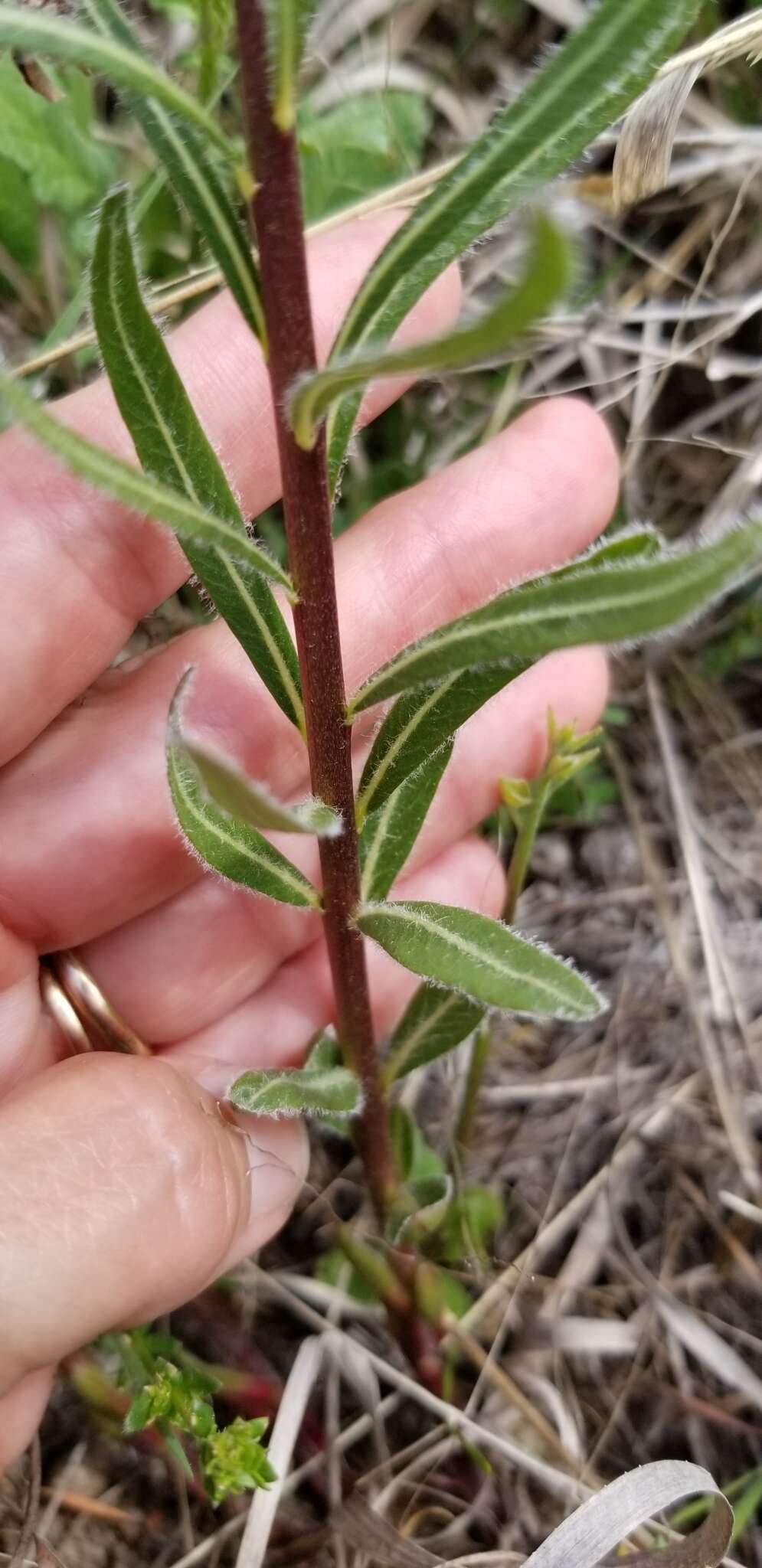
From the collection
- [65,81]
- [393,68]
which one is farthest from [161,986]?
[393,68]

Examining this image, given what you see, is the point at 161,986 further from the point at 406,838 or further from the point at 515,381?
the point at 515,381

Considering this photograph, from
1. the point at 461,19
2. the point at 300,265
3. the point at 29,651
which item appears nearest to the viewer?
the point at 300,265

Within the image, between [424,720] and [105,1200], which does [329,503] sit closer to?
[424,720]

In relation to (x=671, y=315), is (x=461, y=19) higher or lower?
higher

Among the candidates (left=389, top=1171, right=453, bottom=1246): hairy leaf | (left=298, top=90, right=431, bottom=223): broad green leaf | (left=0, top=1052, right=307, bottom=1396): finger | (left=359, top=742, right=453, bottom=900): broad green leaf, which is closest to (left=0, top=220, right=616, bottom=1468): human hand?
(left=0, top=1052, right=307, bottom=1396): finger

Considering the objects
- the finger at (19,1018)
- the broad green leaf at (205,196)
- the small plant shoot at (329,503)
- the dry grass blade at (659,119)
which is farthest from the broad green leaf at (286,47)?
the finger at (19,1018)

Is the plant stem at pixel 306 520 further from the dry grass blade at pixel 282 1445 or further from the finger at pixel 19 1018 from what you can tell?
the dry grass blade at pixel 282 1445

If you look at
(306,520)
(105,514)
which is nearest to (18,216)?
(105,514)
